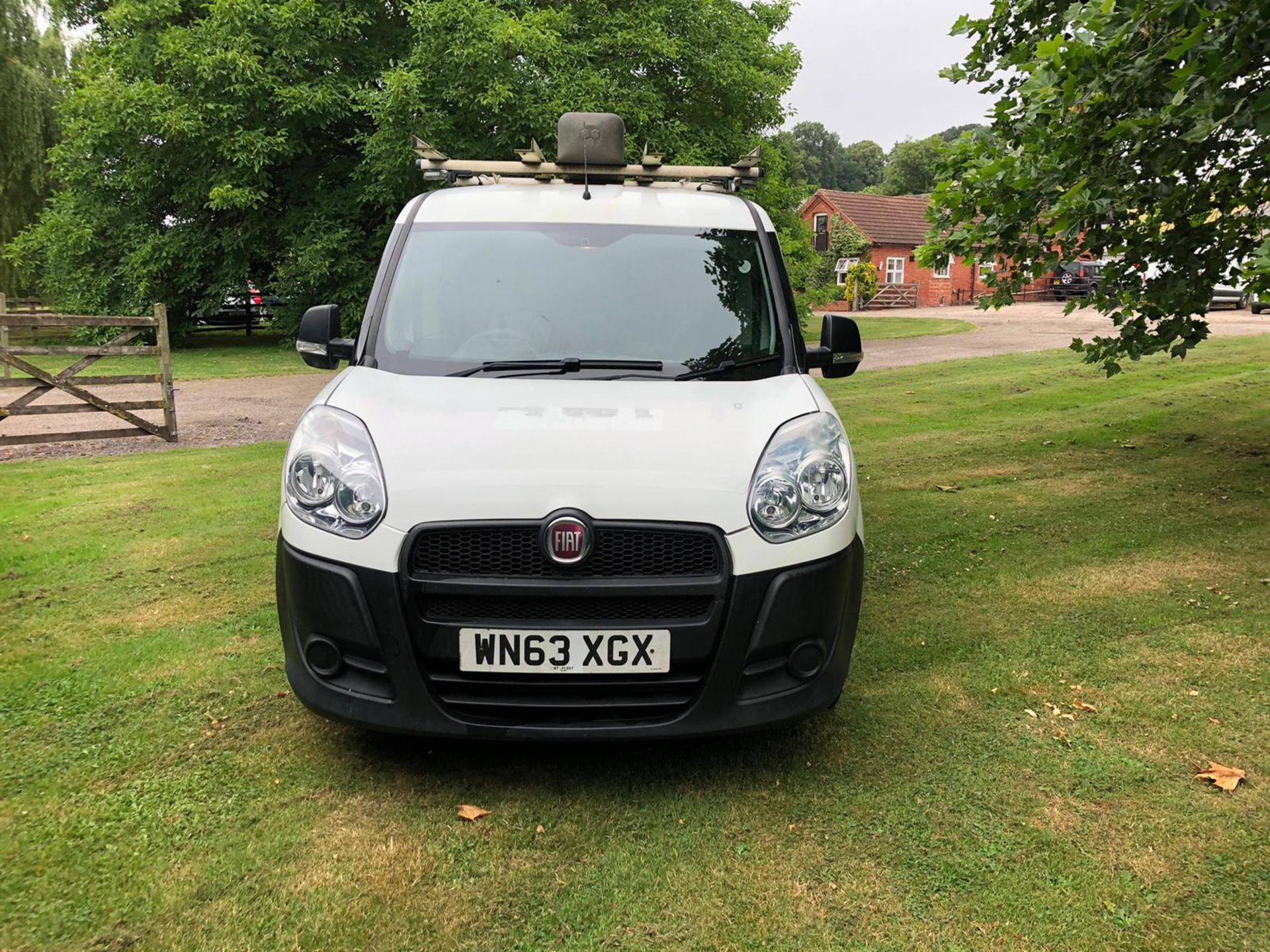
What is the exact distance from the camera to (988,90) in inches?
317

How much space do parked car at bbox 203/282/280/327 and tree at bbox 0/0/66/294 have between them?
Result: 6.04 m

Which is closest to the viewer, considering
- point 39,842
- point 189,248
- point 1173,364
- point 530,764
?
point 39,842

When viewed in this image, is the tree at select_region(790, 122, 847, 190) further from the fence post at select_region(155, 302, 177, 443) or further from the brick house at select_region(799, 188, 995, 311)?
the fence post at select_region(155, 302, 177, 443)

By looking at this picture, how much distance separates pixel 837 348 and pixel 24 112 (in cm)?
3130

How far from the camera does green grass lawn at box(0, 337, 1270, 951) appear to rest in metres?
2.59

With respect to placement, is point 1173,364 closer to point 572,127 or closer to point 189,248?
point 572,127

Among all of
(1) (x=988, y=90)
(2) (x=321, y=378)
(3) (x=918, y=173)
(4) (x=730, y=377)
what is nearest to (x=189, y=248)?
(2) (x=321, y=378)

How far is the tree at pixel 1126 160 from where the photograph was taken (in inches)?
186

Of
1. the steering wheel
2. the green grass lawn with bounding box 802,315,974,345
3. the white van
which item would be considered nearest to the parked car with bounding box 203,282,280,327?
the green grass lawn with bounding box 802,315,974,345

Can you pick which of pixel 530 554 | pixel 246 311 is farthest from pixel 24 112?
pixel 530 554

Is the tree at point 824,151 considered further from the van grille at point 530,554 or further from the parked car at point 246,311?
the van grille at point 530,554

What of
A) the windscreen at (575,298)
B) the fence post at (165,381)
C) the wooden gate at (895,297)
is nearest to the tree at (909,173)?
the wooden gate at (895,297)

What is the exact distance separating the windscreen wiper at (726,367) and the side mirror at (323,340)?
1.52 m

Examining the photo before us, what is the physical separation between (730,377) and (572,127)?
2.39 m
